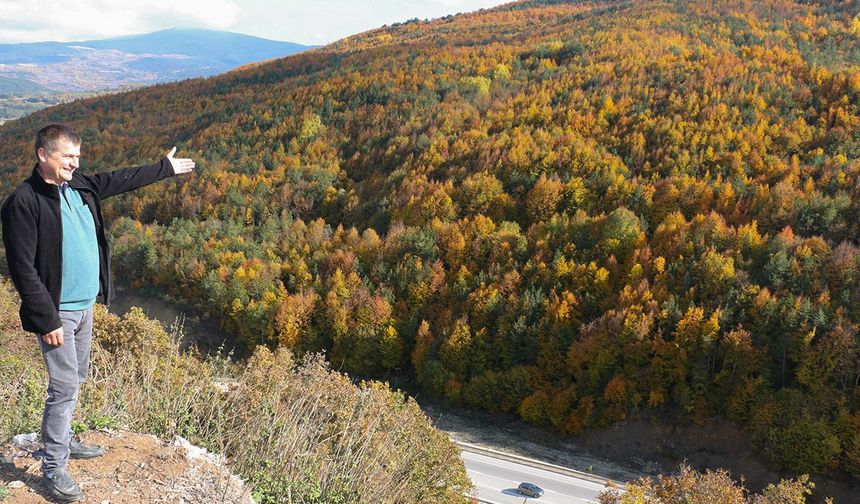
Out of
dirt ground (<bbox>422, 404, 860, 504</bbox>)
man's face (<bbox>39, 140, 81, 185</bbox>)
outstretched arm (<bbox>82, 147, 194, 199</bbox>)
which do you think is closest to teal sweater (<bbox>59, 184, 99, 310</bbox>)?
man's face (<bbox>39, 140, 81, 185</bbox>)

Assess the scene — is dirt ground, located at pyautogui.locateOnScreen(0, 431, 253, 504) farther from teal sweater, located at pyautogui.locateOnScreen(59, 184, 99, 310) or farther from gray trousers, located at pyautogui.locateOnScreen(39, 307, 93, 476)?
teal sweater, located at pyautogui.locateOnScreen(59, 184, 99, 310)

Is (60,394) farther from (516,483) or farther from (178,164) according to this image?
(516,483)

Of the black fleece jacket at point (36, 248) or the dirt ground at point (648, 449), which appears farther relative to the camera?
the dirt ground at point (648, 449)

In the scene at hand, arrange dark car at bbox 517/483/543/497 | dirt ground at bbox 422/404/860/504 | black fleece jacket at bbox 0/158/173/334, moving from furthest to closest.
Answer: dirt ground at bbox 422/404/860/504, dark car at bbox 517/483/543/497, black fleece jacket at bbox 0/158/173/334

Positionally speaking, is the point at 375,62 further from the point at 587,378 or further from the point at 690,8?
the point at 587,378

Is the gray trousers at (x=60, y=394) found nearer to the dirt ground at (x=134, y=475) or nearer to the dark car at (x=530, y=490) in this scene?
the dirt ground at (x=134, y=475)

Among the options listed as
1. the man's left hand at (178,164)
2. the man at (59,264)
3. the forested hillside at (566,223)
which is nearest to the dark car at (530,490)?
the forested hillside at (566,223)

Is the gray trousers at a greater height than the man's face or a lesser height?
lesser
